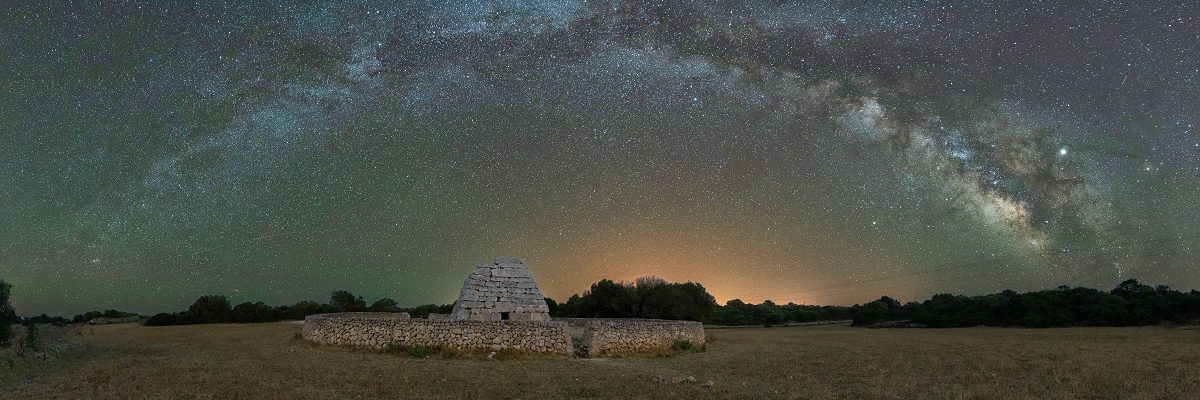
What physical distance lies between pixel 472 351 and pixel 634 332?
6.08 m

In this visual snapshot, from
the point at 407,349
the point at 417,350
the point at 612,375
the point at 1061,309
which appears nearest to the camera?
the point at 612,375

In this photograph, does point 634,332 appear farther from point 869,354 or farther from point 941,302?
point 941,302

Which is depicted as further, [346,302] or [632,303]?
[346,302]

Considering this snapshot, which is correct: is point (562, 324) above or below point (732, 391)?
above

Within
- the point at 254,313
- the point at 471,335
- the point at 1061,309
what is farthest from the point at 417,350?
the point at 1061,309

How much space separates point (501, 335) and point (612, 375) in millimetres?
6597

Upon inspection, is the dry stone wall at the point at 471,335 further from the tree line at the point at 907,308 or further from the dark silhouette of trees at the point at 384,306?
the dark silhouette of trees at the point at 384,306

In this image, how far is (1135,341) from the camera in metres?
27.7

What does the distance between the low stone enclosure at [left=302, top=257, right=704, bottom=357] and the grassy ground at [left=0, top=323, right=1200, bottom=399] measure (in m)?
1.13

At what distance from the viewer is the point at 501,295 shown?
1078 inches

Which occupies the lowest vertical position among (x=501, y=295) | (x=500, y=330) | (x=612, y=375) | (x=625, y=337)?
(x=612, y=375)

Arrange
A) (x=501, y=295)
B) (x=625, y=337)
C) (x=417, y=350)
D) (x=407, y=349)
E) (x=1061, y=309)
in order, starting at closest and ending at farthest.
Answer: (x=417, y=350)
(x=407, y=349)
(x=625, y=337)
(x=501, y=295)
(x=1061, y=309)

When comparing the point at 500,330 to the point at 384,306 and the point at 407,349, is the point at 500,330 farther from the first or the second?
the point at 384,306

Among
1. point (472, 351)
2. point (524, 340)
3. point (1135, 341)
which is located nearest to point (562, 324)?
point (524, 340)
